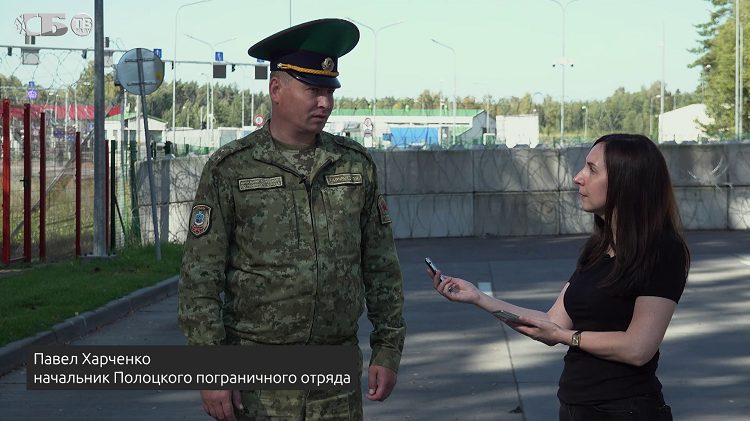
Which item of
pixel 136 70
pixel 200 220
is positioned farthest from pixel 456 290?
pixel 136 70

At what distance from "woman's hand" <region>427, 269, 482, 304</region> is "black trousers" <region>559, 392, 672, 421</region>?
0.55 meters

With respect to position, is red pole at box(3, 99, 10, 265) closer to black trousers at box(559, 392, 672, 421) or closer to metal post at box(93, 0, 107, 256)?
metal post at box(93, 0, 107, 256)

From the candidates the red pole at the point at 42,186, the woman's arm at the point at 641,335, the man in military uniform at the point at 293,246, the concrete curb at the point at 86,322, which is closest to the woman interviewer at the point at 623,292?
the woman's arm at the point at 641,335

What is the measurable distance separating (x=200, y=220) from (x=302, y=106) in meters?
0.53

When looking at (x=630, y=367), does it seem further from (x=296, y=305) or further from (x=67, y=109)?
(x=67, y=109)

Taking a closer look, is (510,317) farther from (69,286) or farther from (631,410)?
(69,286)

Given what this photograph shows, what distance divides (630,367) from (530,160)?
17.5m

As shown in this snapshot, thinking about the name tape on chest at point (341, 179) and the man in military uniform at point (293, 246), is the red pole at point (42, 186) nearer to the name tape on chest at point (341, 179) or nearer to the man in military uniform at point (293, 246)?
the man in military uniform at point (293, 246)

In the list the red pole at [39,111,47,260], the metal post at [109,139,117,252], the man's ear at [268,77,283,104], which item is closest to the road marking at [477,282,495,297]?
the metal post at [109,139,117,252]

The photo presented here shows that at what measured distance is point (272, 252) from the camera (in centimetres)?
312

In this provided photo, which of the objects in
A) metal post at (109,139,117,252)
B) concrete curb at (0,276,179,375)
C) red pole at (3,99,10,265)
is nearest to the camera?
concrete curb at (0,276,179,375)

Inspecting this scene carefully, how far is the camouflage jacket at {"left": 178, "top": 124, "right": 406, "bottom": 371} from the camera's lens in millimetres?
3076

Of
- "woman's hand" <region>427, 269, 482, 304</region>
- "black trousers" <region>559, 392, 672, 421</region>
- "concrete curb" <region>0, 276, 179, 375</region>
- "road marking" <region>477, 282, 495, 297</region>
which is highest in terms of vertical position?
"woman's hand" <region>427, 269, 482, 304</region>

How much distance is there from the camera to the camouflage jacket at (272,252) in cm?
308
